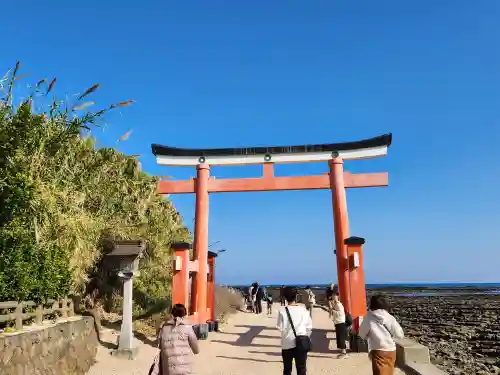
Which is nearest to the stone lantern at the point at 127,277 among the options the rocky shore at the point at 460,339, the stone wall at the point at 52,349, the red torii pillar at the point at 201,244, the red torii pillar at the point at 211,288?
the stone wall at the point at 52,349

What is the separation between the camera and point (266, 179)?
A: 1284 cm

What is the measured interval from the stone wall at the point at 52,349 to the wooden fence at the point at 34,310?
0.33 metres

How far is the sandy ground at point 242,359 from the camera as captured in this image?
26.9ft

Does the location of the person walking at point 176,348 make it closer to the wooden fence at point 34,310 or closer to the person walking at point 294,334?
the person walking at point 294,334

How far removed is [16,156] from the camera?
35.1ft

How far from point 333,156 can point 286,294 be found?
320 inches

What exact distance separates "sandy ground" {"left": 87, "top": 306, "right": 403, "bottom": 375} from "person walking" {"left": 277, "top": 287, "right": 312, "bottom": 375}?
2975 mm

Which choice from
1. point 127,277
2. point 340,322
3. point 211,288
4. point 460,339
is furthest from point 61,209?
point 460,339

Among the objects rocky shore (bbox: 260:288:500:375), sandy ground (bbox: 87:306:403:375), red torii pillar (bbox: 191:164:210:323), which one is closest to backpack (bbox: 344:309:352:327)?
sandy ground (bbox: 87:306:403:375)

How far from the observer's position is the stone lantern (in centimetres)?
925

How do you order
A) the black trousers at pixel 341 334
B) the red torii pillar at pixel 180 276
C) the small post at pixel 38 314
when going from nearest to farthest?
the small post at pixel 38 314, the black trousers at pixel 341 334, the red torii pillar at pixel 180 276

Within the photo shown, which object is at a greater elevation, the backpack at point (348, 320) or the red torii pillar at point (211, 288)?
the red torii pillar at point (211, 288)

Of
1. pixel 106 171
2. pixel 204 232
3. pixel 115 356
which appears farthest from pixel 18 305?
pixel 106 171

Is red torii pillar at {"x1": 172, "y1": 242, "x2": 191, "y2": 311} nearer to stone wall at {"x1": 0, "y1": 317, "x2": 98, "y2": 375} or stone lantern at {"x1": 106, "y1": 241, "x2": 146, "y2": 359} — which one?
stone lantern at {"x1": 106, "y1": 241, "x2": 146, "y2": 359}
